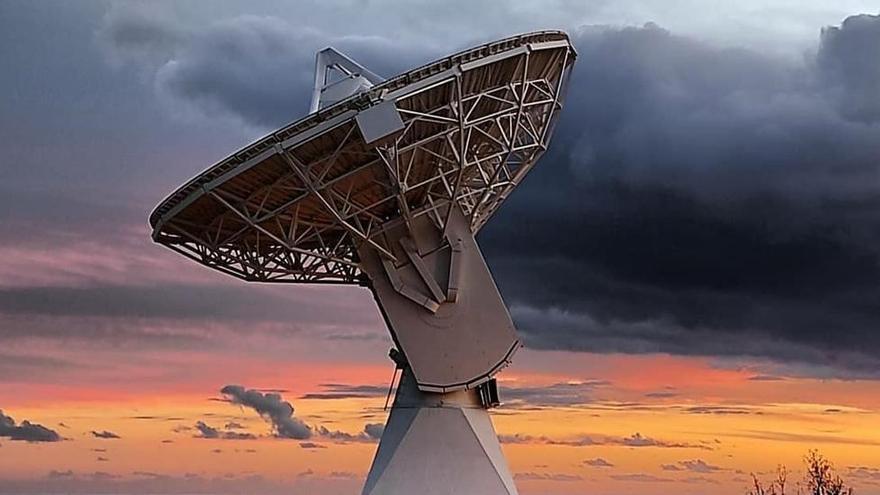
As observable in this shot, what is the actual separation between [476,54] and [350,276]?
30.5 feet

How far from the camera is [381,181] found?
35.2 m

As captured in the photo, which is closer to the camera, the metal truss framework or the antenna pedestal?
the metal truss framework

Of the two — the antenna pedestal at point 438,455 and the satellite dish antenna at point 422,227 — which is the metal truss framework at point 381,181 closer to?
the satellite dish antenna at point 422,227

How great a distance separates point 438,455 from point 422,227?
6.76m

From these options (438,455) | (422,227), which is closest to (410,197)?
(422,227)

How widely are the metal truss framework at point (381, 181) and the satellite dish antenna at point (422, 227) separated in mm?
61

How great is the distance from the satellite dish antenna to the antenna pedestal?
1.6 inches

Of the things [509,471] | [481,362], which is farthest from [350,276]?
[509,471]

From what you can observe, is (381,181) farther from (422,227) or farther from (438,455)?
(438,455)

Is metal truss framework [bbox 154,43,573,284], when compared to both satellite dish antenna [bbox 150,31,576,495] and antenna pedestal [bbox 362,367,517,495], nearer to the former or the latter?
satellite dish antenna [bbox 150,31,576,495]

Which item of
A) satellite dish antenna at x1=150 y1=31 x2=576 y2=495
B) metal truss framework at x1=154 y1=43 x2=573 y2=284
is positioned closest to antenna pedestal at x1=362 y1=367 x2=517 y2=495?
satellite dish antenna at x1=150 y1=31 x2=576 y2=495

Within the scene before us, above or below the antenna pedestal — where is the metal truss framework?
above

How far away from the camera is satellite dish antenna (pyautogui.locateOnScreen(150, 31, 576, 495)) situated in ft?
112

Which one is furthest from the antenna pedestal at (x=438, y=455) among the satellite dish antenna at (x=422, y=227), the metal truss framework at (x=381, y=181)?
the metal truss framework at (x=381, y=181)
